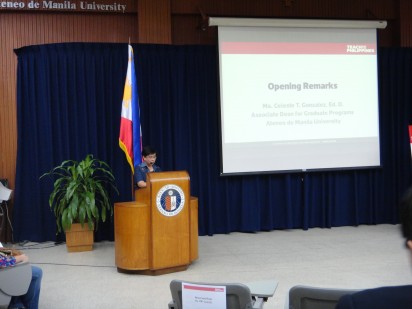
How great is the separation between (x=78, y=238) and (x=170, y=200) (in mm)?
1837

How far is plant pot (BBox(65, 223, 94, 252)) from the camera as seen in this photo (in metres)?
5.99

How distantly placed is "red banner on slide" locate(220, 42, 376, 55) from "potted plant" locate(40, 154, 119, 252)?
2.25 meters

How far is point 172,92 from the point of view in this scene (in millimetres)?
6801

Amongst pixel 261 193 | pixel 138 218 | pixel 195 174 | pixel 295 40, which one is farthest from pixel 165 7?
pixel 138 218

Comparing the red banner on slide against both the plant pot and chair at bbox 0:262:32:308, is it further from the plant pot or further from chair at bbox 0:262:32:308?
chair at bbox 0:262:32:308

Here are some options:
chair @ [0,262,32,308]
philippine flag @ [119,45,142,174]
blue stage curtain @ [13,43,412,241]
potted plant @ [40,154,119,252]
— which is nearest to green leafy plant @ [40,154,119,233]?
potted plant @ [40,154,119,252]

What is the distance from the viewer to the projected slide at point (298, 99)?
6.68 metres

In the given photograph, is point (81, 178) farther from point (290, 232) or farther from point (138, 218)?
point (290, 232)

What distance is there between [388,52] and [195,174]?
11.0ft

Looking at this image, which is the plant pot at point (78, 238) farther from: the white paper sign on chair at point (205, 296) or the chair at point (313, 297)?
the chair at point (313, 297)

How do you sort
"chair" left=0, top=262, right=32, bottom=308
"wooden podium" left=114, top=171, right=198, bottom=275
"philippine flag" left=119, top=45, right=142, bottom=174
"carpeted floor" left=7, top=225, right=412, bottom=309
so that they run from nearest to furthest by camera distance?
"chair" left=0, top=262, right=32, bottom=308, "carpeted floor" left=7, top=225, right=412, bottom=309, "wooden podium" left=114, top=171, right=198, bottom=275, "philippine flag" left=119, top=45, right=142, bottom=174

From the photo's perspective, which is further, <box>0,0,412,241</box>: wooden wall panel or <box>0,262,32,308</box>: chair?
<box>0,0,412,241</box>: wooden wall panel

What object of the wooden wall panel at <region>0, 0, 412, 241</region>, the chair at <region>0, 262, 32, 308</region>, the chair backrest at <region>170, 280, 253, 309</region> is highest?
the wooden wall panel at <region>0, 0, 412, 241</region>

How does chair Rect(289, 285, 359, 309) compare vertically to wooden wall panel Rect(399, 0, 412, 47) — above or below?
below
